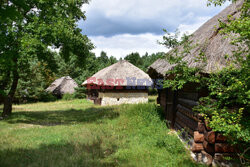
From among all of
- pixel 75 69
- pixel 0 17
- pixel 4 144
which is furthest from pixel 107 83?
pixel 75 69

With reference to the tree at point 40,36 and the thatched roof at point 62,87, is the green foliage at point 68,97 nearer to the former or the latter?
the thatched roof at point 62,87

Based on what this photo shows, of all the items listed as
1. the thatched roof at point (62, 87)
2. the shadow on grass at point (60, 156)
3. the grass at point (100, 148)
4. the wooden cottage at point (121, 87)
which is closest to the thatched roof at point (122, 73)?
the wooden cottage at point (121, 87)

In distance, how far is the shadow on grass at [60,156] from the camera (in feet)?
14.5

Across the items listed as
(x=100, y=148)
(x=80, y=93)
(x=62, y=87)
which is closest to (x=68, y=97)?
(x=80, y=93)

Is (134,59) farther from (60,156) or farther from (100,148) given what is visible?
(60,156)

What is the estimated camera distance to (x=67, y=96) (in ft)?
88.5

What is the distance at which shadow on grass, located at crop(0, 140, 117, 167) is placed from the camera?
174 inches

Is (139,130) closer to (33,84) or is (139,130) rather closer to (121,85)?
(121,85)

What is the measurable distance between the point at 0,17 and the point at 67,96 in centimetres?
2488

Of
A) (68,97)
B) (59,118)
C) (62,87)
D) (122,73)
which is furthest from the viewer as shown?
(62,87)

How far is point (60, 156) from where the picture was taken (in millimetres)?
4848

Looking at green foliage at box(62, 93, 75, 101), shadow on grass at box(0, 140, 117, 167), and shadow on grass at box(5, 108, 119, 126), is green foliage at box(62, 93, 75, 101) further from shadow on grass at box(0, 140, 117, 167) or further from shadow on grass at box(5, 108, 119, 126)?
shadow on grass at box(0, 140, 117, 167)

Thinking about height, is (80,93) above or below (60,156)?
above

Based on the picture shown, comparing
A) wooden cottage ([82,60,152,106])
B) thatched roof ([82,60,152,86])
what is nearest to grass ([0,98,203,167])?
wooden cottage ([82,60,152,106])
